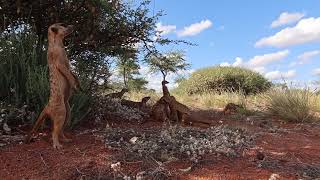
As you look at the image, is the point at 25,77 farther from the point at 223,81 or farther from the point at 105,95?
the point at 223,81

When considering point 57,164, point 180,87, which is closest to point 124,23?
point 57,164

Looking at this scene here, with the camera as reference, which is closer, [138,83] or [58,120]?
[58,120]

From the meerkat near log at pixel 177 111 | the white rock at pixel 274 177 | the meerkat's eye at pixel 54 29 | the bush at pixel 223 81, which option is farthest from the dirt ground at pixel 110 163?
the bush at pixel 223 81

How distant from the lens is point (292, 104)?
9336 millimetres

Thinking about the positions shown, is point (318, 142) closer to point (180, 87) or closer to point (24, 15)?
point (24, 15)

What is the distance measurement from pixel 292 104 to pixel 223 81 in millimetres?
8543

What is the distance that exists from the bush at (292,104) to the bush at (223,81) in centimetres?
705

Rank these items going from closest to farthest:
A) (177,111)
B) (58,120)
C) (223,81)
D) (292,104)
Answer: (58,120) < (177,111) < (292,104) < (223,81)

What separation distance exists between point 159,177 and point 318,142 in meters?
2.96

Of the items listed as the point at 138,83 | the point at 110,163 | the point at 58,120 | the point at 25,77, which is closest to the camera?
the point at 110,163

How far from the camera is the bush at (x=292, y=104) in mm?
8882

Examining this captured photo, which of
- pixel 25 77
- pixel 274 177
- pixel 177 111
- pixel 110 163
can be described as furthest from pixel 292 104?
pixel 110 163

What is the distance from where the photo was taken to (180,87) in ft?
60.6

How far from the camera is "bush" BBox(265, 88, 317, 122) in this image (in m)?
8.88
